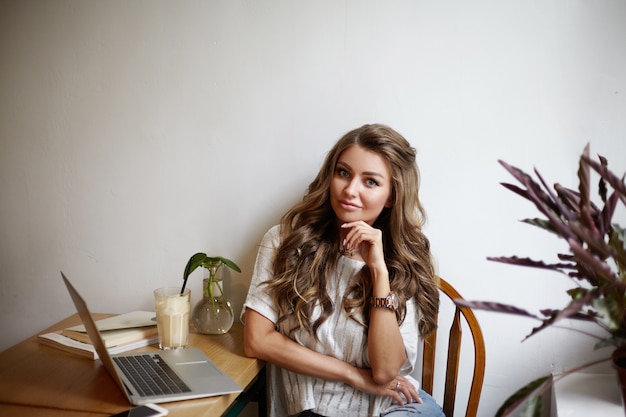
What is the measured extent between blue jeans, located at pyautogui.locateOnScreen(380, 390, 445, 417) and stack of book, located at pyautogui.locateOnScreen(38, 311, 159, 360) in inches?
29.1

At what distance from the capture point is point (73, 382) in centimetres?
129

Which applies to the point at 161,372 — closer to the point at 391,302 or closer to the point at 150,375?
the point at 150,375

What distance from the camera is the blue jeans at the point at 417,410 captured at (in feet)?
4.81

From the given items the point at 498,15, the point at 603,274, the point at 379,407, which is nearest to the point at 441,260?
the point at 379,407

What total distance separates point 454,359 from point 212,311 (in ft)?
2.54

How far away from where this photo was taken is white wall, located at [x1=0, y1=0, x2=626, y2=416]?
159cm

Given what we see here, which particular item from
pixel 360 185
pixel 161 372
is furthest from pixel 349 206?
pixel 161 372

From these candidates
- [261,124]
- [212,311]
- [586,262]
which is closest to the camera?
[586,262]

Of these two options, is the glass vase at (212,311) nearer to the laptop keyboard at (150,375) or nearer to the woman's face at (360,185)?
the laptop keyboard at (150,375)

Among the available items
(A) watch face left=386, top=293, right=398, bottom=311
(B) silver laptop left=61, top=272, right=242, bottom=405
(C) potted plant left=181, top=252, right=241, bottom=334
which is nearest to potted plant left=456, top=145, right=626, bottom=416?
(A) watch face left=386, top=293, right=398, bottom=311

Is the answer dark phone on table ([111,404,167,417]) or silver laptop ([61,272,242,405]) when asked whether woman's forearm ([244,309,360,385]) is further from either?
dark phone on table ([111,404,167,417])

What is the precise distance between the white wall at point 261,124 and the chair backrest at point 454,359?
0.08m

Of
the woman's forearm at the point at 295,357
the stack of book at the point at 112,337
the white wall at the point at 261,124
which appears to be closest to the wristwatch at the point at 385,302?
the woman's forearm at the point at 295,357

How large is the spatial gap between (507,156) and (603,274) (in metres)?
0.93
